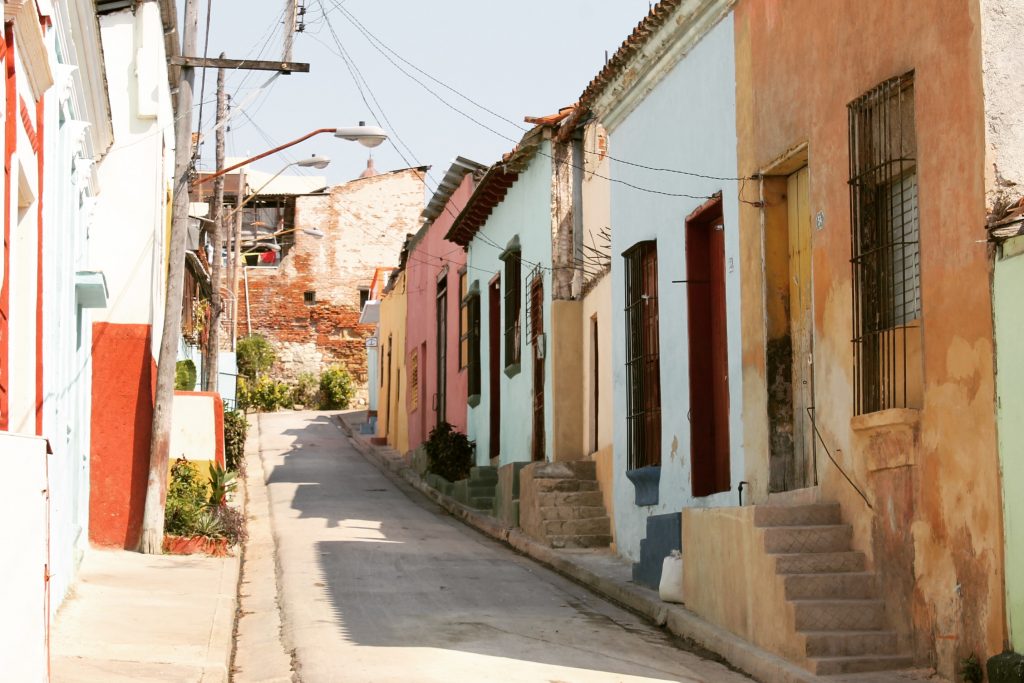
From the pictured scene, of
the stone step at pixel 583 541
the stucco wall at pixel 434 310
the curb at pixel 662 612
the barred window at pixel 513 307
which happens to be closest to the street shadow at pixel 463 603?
the curb at pixel 662 612

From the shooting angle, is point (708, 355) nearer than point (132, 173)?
Yes

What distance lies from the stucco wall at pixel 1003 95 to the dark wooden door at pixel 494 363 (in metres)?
15.6

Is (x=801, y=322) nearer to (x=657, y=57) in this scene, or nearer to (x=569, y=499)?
(x=657, y=57)

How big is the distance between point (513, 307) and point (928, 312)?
44.8ft

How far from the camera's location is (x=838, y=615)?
922 centimetres

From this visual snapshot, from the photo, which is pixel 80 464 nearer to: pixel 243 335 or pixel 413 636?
pixel 413 636

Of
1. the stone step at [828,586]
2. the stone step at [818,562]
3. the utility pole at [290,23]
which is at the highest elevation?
the utility pole at [290,23]

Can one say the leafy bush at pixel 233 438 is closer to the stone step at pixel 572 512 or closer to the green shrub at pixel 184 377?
the green shrub at pixel 184 377

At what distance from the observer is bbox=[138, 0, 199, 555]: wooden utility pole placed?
16.2m

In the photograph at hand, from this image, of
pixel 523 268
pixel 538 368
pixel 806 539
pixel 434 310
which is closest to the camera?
pixel 806 539

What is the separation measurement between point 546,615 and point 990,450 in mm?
5082

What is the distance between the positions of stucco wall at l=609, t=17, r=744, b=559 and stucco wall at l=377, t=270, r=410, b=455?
58.5 feet

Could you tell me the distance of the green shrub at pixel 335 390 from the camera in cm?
4756

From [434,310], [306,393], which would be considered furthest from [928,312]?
[306,393]
